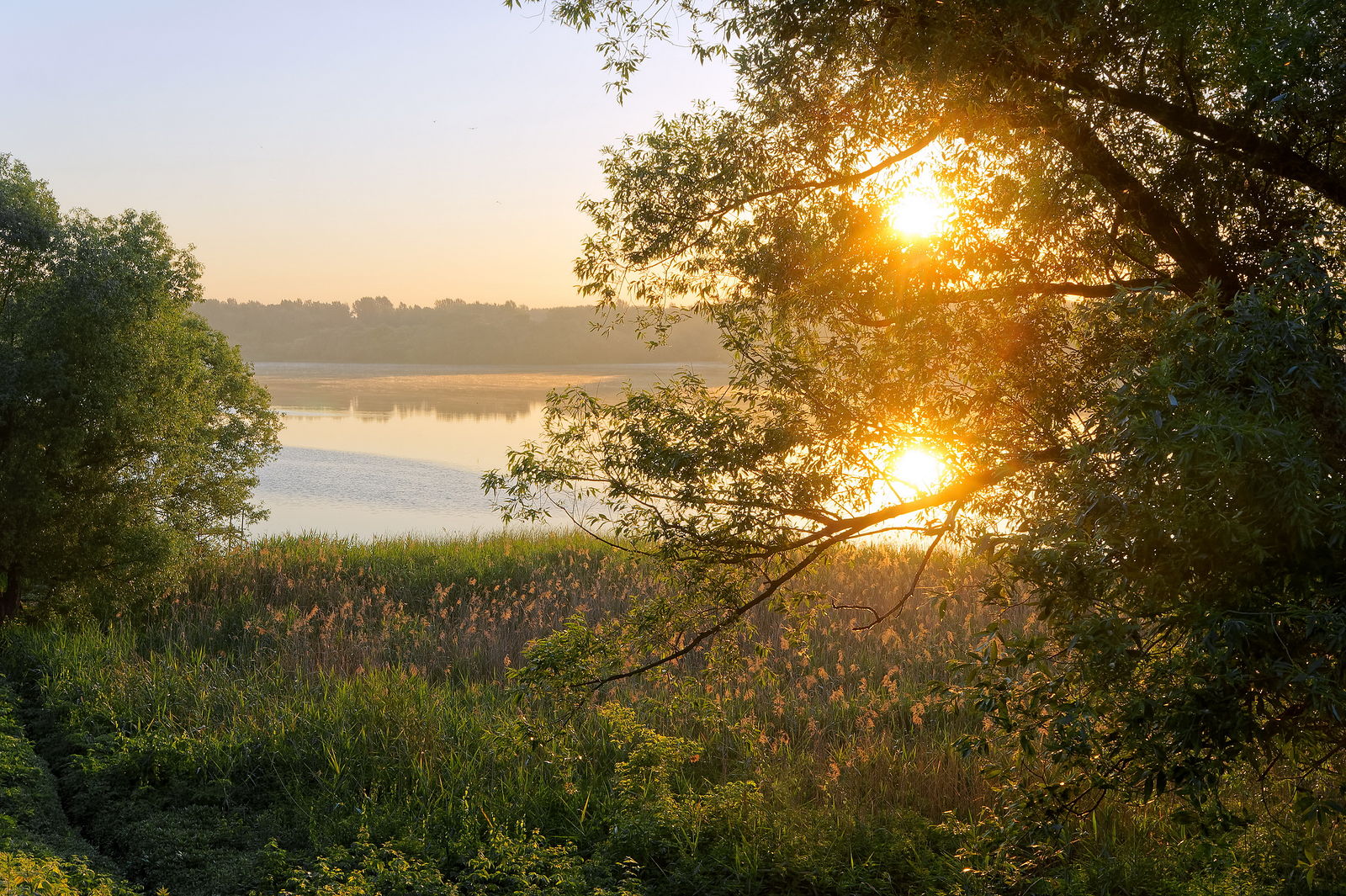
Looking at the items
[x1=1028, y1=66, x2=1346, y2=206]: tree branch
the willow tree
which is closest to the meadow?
the willow tree

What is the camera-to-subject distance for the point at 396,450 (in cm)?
4609

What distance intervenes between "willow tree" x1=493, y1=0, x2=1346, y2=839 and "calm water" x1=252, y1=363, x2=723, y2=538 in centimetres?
297

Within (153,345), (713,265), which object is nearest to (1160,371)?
(713,265)

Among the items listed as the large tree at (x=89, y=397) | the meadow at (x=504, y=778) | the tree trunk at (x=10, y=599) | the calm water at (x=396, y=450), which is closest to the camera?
the meadow at (x=504, y=778)

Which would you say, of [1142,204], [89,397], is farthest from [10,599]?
[1142,204]

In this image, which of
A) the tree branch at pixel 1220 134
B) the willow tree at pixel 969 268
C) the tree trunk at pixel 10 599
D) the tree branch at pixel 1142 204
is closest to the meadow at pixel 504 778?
the willow tree at pixel 969 268

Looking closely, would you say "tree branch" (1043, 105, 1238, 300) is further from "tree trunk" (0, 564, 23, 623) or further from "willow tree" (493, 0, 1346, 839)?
"tree trunk" (0, 564, 23, 623)

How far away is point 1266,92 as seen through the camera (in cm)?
706

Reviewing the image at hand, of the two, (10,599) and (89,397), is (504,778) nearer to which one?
(89,397)

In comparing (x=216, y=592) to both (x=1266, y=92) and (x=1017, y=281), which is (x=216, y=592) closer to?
(x=1017, y=281)

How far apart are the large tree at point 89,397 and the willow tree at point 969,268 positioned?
9.10 meters

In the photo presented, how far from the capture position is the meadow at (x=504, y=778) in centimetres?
727

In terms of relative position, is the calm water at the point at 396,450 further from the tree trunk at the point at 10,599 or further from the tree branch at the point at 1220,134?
the tree trunk at the point at 10,599

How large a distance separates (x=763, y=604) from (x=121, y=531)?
9.74m
